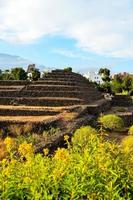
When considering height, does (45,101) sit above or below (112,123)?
above

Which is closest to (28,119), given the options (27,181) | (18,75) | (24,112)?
(24,112)

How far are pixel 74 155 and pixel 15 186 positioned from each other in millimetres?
1125

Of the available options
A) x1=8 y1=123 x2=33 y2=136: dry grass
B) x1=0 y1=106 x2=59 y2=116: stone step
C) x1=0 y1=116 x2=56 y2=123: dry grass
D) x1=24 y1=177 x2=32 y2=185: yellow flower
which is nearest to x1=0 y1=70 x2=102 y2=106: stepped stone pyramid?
x1=0 y1=106 x2=59 y2=116: stone step

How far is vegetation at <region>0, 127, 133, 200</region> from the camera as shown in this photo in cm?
559

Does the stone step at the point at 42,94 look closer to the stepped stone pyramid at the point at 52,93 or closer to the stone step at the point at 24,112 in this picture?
the stepped stone pyramid at the point at 52,93

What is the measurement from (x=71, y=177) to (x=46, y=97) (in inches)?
1164

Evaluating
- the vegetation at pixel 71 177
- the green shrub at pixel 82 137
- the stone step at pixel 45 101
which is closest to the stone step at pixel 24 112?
Answer: the stone step at pixel 45 101

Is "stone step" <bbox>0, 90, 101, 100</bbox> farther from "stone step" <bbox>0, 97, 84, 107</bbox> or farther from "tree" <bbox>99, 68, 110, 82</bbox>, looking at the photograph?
"tree" <bbox>99, 68, 110, 82</bbox>

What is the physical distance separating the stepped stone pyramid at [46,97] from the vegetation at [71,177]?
20601 mm

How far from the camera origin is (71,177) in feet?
19.1

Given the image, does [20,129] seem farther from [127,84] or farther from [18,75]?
[127,84]

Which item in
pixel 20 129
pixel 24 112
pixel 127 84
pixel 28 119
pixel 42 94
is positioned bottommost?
pixel 20 129

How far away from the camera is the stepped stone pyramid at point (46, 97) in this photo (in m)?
28.0

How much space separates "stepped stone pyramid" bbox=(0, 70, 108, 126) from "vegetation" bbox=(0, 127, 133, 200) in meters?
20.6
